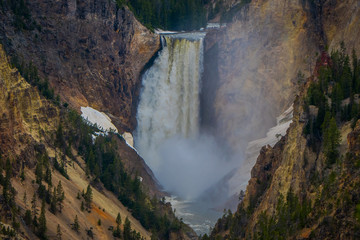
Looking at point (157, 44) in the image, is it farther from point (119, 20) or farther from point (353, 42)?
point (353, 42)

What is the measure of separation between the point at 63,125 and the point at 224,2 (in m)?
73.7

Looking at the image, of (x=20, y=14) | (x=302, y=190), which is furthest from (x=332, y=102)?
(x=20, y=14)

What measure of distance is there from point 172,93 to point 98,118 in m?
25.4

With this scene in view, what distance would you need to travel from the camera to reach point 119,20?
121 meters

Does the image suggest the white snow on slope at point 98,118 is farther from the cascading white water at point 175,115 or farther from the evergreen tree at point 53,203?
the evergreen tree at point 53,203

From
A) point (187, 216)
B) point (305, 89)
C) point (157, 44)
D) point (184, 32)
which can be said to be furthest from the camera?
point (184, 32)

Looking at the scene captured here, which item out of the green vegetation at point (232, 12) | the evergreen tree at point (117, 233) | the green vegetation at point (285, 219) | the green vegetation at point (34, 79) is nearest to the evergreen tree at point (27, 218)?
the evergreen tree at point (117, 233)

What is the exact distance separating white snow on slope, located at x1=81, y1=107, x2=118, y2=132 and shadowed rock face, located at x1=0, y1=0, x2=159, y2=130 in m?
1.39

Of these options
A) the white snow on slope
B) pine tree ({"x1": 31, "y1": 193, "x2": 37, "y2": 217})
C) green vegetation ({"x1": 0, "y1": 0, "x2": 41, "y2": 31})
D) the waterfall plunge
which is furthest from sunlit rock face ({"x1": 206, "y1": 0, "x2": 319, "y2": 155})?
pine tree ({"x1": 31, "y1": 193, "x2": 37, "y2": 217})

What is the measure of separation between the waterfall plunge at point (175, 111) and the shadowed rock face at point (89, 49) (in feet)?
10.1

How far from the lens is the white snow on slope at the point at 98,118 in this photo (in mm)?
106375

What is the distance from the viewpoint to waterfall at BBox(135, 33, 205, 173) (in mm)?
129625

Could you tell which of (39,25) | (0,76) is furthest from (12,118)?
(39,25)

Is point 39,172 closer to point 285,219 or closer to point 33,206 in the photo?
point 33,206
